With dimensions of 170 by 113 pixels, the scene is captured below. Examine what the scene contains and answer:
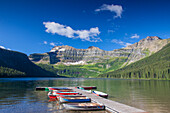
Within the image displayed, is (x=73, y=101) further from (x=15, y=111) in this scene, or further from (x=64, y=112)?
(x=15, y=111)

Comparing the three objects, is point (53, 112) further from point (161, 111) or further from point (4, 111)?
point (161, 111)

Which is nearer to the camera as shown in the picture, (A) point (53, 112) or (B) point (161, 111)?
(A) point (53, 112)

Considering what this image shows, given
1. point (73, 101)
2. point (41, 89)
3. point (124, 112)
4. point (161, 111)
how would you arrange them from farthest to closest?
1. point (41, 89)
2. point (73, 101)
3. point (161, 111)
4. point (124, 112)

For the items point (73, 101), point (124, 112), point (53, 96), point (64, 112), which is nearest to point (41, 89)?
point (53, 96)

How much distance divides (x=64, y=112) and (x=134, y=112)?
46.7 ft

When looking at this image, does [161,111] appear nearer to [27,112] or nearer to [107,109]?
[107,109]

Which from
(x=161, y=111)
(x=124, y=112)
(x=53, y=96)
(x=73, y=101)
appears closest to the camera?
(x=124, y=112)

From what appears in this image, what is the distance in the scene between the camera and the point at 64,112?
100 ft

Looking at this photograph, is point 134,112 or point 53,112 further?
point 53,112

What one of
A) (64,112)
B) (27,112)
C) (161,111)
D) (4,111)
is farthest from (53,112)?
(161,111)

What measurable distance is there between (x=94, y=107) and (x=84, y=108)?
7.44 ft

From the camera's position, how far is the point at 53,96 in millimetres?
48969

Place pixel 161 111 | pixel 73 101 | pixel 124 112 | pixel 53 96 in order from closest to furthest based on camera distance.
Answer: pixel 124 112 → pixel 161 111 → pixel 73 101 → pixel 53 96

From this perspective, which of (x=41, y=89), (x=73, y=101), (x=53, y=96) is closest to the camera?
(x=73, y=101)
